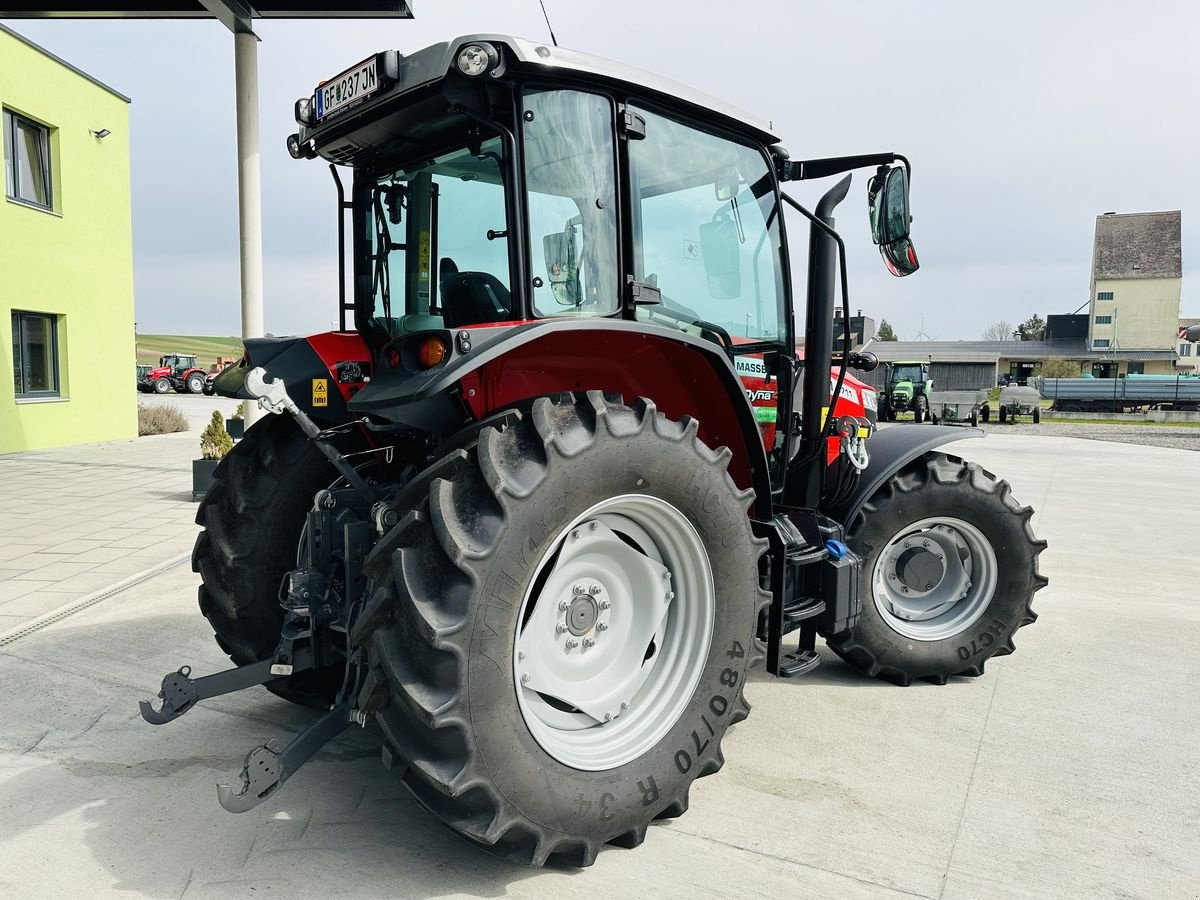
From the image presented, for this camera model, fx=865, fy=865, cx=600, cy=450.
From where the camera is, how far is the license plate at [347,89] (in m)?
2.61

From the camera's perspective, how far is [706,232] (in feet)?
10.8

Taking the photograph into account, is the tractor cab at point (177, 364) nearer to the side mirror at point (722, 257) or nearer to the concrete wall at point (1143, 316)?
the side mirror at point (722, 257)

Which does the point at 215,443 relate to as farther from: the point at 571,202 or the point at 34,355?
the point at 571,202

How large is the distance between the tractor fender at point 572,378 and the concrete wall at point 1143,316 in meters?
61.8

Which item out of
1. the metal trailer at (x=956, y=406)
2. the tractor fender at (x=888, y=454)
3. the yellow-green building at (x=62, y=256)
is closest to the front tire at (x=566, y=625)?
the tractor fender at (x=888, y=454)

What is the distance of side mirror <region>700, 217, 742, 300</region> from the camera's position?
3287mm

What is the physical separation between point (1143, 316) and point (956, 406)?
37091 millimetres

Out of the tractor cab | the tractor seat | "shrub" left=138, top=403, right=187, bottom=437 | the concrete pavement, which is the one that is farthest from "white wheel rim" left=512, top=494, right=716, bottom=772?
the tractor cab

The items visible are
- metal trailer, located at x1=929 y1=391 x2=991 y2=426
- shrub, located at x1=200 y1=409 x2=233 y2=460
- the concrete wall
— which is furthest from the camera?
the concrete wall

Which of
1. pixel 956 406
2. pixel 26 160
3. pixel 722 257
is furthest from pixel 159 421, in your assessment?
pixel 956 406

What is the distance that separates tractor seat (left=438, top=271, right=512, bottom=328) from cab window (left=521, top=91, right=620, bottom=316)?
178mm

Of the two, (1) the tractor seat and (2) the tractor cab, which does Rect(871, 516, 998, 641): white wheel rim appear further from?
(2) the tractor cab

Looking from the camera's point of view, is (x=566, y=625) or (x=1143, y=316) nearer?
(x=566, y=625)

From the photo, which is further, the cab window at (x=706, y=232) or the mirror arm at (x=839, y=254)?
the mirror arm at (x=839, y=254)
